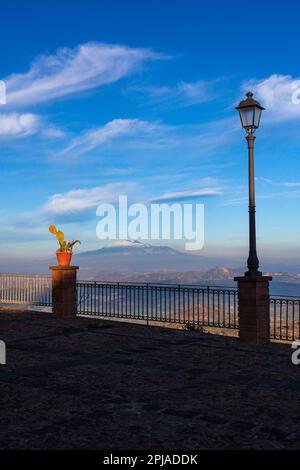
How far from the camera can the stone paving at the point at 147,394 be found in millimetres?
4961

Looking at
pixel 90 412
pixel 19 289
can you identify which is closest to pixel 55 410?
pixel 90 412

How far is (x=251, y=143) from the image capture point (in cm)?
1236

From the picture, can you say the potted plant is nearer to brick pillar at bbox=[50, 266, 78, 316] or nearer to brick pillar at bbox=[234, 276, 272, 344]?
brick pillar at bbox=[50, 266, 78, 316]

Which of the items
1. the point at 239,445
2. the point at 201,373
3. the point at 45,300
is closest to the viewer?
the point at 239,445

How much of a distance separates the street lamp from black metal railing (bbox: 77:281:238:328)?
1.69 meters

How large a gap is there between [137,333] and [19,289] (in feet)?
30.2

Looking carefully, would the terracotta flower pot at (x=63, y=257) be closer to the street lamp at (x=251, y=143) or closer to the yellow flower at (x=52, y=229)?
the yellow flower at (x=52, y=229)

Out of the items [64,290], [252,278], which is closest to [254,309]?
[252,278]

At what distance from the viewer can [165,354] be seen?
9930mm

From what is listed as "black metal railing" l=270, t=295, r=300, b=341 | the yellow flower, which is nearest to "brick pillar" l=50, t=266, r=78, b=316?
the yellow flower

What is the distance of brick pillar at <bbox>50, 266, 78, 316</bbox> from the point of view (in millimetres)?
17031

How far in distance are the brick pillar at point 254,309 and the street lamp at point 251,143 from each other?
0.78 ft

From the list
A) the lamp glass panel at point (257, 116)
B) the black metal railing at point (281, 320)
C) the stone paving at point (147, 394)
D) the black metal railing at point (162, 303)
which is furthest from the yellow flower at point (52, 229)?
the lamp glass panel at point (257, 116)

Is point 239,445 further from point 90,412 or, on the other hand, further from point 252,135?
point 252,135
